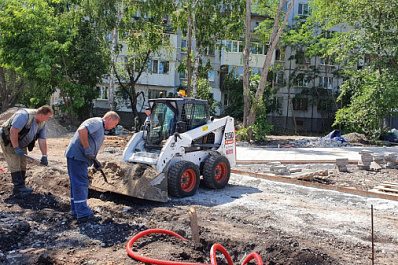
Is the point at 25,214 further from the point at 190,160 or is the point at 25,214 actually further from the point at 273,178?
the point at 273,178

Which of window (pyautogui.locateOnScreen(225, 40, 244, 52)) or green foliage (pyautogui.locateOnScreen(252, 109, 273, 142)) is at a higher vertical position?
window (pyautogui.locateOnScreen(225, 40, 244, 52))

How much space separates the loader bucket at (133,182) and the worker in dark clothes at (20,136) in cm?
115

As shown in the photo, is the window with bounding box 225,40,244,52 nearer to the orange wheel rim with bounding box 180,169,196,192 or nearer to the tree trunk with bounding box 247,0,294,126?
the tree trunk with bounding box 247,0,294,126

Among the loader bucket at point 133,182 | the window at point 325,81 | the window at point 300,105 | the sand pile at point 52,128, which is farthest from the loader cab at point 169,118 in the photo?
the window at point 325,81

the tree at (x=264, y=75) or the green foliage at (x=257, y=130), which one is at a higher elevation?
the tree at (x=264, y=75)

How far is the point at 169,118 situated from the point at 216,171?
164cm

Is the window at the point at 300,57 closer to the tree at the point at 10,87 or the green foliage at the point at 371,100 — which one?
the green foliage at the point at 371,100

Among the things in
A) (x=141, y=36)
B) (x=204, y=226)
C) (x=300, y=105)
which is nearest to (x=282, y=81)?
(x=300, y=105)

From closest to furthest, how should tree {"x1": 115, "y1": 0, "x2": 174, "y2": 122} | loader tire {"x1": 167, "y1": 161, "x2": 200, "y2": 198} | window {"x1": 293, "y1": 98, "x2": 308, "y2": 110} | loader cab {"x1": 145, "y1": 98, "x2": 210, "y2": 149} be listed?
loader tire {"x1": 167, "y1": 161, "x2": 200, "y2": 198}, loader cab {"x1": 145, "y1": 98, "x2": 210, "y2": 149}, tree {"x1": 115, "y1": 0, "x2": 174, "y2": 122}, window {"x1": 293, "y1": 98, "x2": 308, "y2": 110}

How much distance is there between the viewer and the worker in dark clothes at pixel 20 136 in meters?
6.40

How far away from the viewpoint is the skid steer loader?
699 cm

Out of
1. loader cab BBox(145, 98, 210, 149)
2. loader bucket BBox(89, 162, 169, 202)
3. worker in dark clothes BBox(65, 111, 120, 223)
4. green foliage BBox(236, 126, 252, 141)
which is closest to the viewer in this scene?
worker in dark clothes BBox(65, 111, 120, 223)

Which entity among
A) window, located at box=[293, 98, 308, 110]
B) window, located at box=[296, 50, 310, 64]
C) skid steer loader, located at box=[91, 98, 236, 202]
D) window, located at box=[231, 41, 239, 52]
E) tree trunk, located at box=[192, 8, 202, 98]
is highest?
window, located at box=[231, 41, 239, 52]

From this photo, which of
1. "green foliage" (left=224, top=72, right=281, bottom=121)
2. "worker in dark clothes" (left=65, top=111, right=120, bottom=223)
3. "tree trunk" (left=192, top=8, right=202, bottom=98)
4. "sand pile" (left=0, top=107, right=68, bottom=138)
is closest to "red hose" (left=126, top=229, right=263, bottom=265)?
"worker in dark clothes" (left=65, top=111, right=120, bottom=223)
